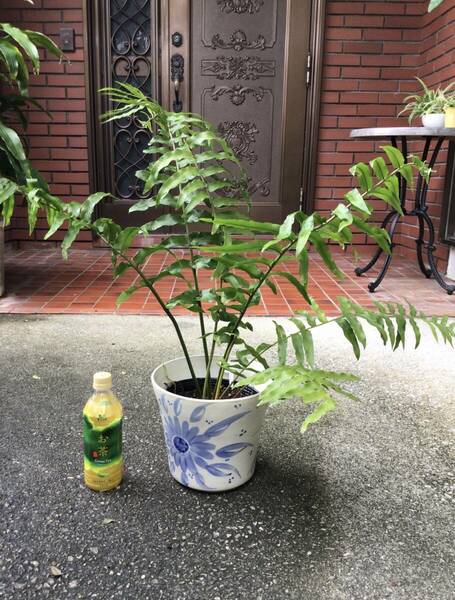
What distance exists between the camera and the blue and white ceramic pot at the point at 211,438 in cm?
105

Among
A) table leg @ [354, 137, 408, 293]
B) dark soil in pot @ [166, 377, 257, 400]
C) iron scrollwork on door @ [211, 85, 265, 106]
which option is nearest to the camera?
dark soil in pot @ [166, 377, 257, 400]

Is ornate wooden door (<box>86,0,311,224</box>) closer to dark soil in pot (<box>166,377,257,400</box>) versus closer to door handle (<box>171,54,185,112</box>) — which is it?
door handle (<box>171,54,185,112</box>)

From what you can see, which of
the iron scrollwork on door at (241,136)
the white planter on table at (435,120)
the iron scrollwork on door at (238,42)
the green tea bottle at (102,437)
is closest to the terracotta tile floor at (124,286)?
the white planter on table at (435,120)

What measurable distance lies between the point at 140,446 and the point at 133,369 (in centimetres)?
50

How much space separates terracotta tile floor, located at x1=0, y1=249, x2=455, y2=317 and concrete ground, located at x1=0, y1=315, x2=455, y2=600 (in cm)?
83

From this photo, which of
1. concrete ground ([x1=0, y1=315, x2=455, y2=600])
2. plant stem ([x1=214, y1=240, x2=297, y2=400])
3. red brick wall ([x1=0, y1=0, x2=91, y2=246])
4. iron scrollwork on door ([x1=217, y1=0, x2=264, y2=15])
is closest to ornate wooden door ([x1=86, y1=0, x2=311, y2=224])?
iron scrollwork on door ([x1=217, y1=0, x2=264, y2=15])

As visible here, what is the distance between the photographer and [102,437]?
107 centimetres

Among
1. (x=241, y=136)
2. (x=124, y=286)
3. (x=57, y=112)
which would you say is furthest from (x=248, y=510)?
(x=57, y=112)

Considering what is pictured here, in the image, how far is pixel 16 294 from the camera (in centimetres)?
265

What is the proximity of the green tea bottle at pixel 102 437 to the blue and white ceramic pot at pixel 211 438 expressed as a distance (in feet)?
0.34

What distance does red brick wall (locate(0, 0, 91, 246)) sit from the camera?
3.64 m

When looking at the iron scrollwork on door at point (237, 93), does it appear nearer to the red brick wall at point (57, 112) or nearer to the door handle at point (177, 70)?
the door handle at point (177, 70)

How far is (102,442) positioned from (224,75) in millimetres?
3286

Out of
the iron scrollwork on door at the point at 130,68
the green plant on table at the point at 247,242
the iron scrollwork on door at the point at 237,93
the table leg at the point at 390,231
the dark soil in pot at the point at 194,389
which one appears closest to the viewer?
the green plant on table at the point at 247,242
